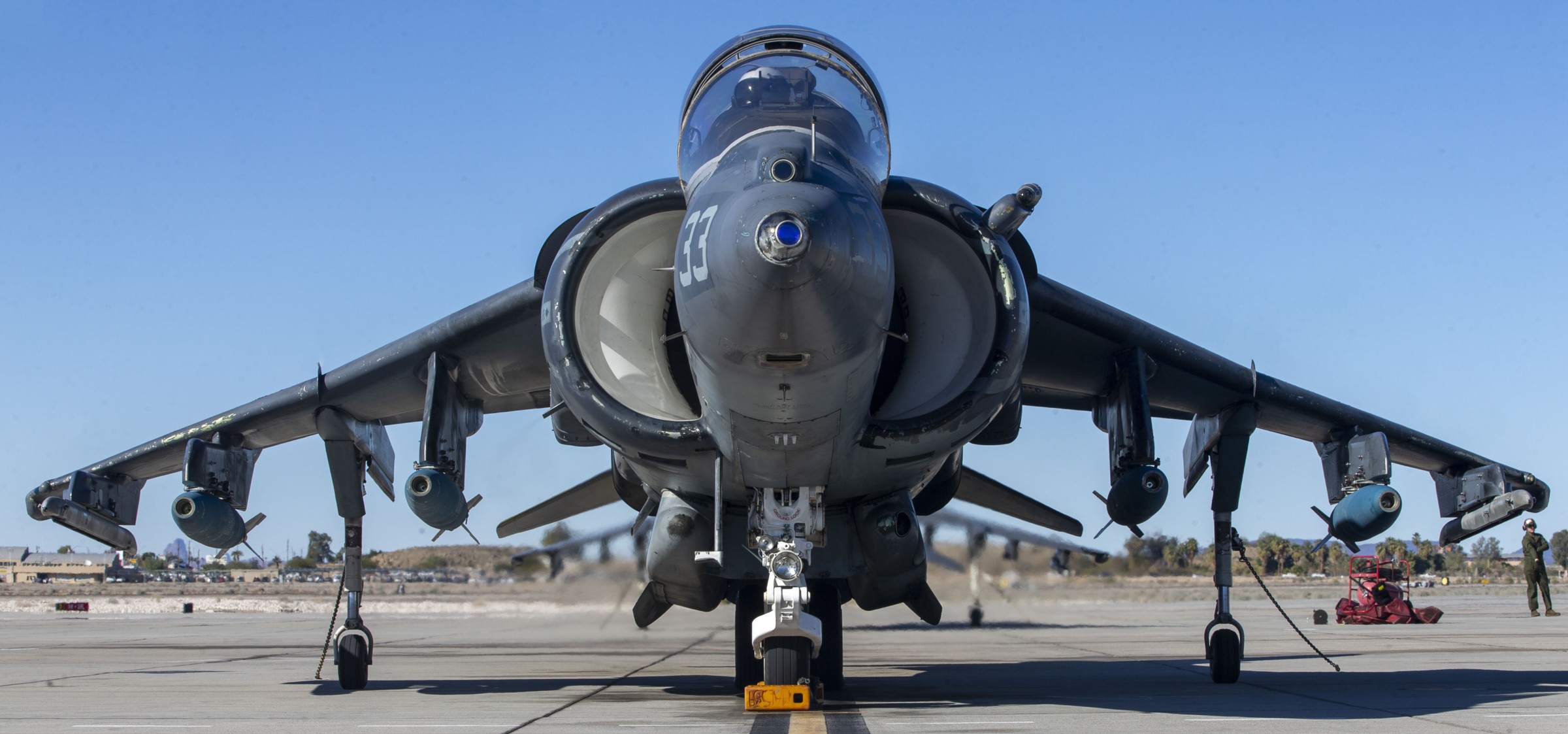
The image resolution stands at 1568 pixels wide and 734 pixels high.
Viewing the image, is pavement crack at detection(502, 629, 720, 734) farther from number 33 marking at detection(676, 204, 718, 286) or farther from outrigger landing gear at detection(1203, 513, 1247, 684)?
outrigger landing gear at detection(1203, 513, 1247, 684)

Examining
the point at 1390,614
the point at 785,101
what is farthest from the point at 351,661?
the point at 1390,614

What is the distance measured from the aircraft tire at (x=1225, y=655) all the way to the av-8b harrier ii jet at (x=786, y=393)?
0.03 metres

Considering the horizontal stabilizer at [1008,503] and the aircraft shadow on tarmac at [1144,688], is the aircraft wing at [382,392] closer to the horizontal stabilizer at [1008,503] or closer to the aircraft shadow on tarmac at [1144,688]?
the aircraft shadow on tarmac at [1144,688]

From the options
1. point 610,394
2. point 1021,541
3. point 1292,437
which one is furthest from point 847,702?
point 1021,541

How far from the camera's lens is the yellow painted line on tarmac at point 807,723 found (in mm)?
6340

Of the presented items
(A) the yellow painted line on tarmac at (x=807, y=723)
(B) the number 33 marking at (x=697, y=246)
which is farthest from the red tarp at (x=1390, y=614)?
(B) the number 33 marking at (x=697, y=246)

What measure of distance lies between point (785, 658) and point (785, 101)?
3.20m

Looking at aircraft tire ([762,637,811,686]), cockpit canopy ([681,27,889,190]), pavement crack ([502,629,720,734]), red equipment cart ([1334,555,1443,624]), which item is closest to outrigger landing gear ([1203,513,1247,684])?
aircraft tire ([762,637,811,686])

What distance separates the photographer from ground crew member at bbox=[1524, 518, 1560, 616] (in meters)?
20.6

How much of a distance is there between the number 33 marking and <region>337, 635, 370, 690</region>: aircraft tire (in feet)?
17.1

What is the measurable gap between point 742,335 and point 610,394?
155 cm

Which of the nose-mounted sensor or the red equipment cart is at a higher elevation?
the nose-mounted sensor

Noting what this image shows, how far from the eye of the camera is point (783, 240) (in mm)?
5461

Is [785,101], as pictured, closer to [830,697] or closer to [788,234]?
[788,234]
